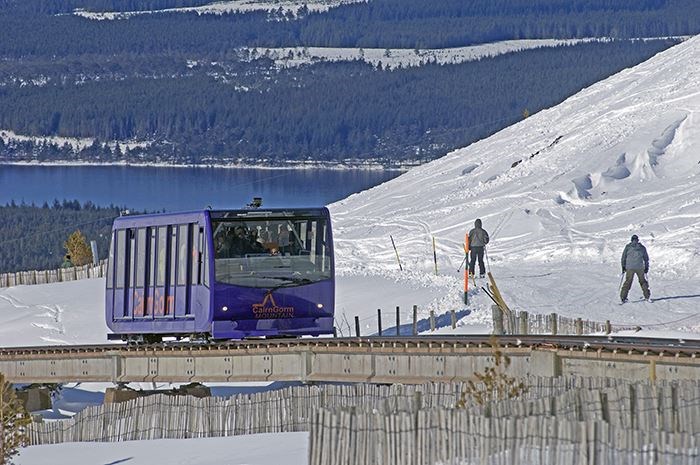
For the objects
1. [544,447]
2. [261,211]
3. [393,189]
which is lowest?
[544,447]

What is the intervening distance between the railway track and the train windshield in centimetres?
123

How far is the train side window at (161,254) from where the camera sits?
3484 centimetres

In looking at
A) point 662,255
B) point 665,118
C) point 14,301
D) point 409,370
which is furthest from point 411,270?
point 409,370

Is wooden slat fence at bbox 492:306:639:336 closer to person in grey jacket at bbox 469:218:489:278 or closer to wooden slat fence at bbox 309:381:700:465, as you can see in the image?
person in grey jacket at bbox 469:218:489:278

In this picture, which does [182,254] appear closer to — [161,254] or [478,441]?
[161,254]

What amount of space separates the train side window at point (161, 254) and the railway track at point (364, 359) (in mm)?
1242

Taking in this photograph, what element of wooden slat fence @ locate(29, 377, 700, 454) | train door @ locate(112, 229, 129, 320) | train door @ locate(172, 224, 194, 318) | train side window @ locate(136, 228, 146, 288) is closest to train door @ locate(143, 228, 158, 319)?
train side window @ locate(136, 228, 146, 288)

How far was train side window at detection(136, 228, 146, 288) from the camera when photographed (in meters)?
35.8

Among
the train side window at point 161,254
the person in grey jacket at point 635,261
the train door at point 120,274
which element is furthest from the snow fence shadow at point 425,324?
the train side window at point 161,254

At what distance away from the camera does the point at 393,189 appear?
80.6 metres

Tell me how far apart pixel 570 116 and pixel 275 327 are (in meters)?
50.8

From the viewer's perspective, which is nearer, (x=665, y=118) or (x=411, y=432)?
(x=411, y=432)

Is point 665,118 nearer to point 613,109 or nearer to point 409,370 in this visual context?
point 613,109

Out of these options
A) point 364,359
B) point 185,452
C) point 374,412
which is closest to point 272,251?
point 364,359
